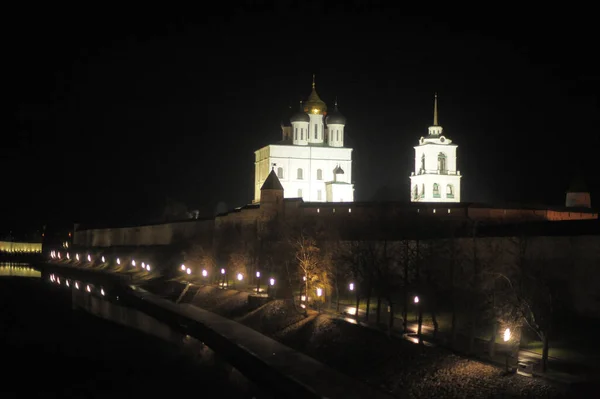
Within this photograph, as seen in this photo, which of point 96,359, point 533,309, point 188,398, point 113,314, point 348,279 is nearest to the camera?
point 533,309

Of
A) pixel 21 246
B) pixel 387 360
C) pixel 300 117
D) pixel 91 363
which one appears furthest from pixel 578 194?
pixel 21 246

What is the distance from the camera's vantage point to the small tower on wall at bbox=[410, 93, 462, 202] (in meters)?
45.3

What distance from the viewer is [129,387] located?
17500 millimetres

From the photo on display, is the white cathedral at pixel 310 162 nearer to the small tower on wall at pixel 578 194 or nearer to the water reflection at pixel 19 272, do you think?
the small tower on wall at pixel 578 194

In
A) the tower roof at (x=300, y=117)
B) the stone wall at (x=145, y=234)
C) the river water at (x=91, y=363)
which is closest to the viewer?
the river water at (x=91, y=363)

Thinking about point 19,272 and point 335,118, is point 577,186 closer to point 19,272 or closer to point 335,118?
point 335,118

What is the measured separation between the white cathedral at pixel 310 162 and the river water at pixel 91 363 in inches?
729

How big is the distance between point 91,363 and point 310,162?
27.3 metres

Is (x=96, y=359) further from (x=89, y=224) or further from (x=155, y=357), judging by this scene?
(x=89, y=224)

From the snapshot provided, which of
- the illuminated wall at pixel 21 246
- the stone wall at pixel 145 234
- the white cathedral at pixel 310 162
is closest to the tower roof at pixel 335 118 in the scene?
the white cathedral at pixel 310 162

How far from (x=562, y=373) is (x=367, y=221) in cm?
2011

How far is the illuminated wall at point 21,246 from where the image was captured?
92.2 metres

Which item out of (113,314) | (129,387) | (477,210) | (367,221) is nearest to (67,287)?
(113,314)

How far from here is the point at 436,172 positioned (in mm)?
45344
